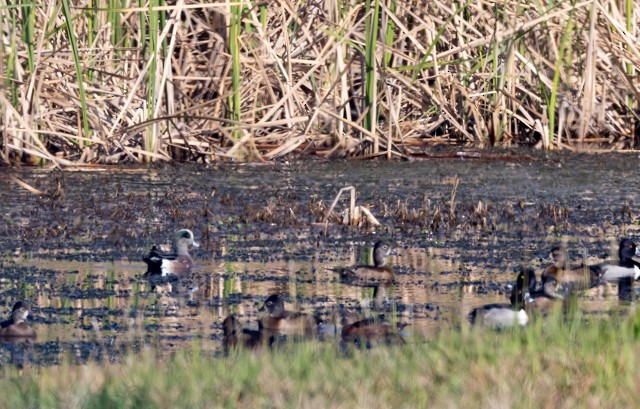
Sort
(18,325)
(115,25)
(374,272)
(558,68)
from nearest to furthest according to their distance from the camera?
(18,325) < (374,272) < (115,25) < (558,68)

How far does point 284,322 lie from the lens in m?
6.57

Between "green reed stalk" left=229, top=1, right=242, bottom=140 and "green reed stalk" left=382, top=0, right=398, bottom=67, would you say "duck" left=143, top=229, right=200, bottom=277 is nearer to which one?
"green reed stalk" left=229, top=1, right=242, bottom=140

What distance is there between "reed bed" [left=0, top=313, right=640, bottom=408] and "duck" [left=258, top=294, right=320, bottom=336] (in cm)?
94

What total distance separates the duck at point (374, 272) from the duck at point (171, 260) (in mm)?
968

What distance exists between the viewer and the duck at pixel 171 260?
809 cm

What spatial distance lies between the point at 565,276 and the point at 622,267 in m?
0.43

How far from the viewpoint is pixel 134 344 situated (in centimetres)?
624

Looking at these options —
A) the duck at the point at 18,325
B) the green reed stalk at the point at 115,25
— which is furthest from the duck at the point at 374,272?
the green reed stalk at the point at 115,25

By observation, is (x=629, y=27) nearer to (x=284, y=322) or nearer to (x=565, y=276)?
(x=565, y=276)

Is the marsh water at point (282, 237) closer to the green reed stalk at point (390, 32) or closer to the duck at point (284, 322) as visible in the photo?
the duck at point (284, 322)

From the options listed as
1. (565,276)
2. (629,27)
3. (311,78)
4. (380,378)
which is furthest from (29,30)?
(380,378)

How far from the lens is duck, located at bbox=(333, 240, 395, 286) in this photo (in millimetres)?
7922

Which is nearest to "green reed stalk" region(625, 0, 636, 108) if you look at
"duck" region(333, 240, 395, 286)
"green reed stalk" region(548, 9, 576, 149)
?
"green reed stalk" region(548, 9, 576, 149)

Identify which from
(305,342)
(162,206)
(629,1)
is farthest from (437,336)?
→ (629,1)
